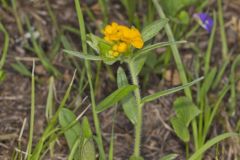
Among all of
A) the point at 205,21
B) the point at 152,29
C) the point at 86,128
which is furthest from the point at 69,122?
the point at 205,21

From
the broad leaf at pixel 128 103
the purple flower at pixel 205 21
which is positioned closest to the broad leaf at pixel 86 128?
the broad leaf at pixel 128 103

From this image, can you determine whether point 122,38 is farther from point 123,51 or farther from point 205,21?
point 205,21

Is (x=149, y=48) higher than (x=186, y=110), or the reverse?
(x=149, y=48)

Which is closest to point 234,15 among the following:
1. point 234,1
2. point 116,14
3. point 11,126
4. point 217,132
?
point 234,1

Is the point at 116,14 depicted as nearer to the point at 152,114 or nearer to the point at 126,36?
the point at 152,114

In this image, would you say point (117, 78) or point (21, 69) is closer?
point (117, 78)

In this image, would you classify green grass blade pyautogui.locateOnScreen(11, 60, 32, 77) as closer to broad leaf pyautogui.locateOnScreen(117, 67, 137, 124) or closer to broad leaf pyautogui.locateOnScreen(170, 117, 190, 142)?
broad leaf pyautogui.locateOnScreen(117, 67, 137, 124)

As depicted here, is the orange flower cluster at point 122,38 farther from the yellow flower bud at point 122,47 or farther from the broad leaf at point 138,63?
the broad leaf at point 138,63
